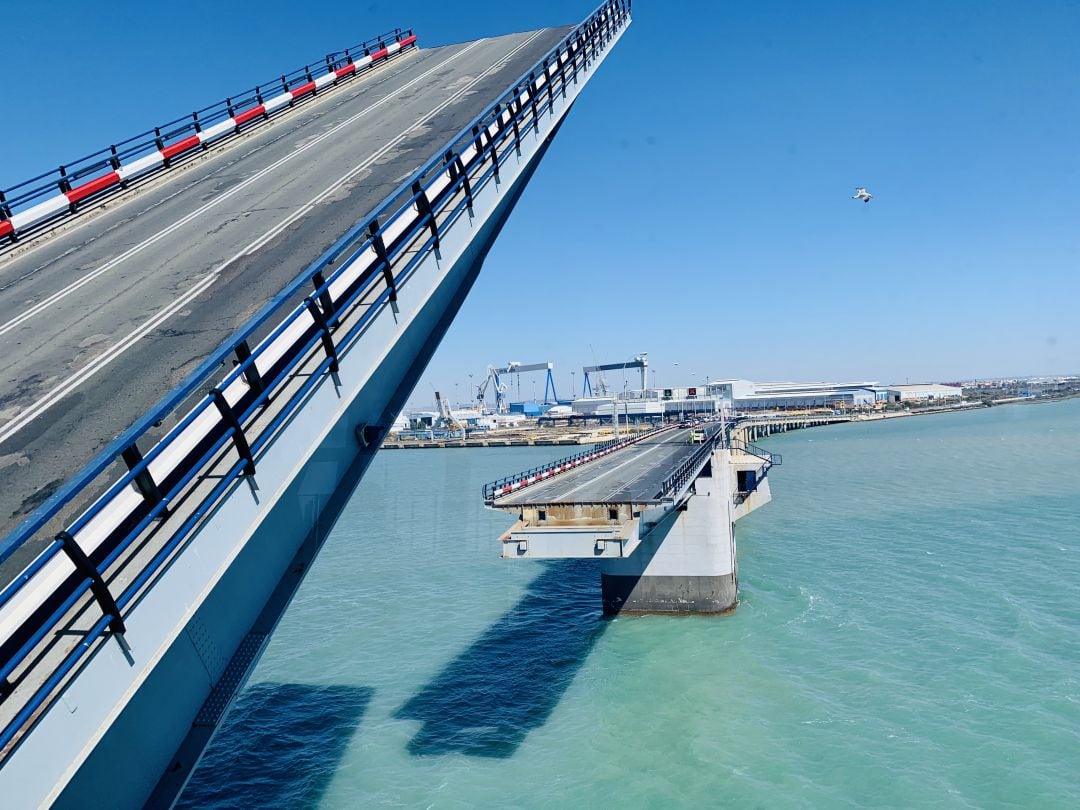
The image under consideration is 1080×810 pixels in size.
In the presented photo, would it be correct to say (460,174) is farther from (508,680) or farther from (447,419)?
(447,419)

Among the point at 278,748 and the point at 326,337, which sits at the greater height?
the point at 326,337

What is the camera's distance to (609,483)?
2708cm

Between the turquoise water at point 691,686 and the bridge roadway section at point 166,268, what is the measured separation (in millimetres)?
11166

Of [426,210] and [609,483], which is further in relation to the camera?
[609,483]

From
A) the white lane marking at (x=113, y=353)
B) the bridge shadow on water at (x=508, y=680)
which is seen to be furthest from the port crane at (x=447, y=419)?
the white lane marking at (x=113, y=353)

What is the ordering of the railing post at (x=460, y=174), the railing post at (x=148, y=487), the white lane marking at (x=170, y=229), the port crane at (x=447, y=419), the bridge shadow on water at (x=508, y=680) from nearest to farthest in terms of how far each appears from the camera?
the railing post at (x=148, y=487) → the white lane marking at (x=170, y=229) → the railing post at (x=460, y=174) → the bridge shadow on water at (x=508, y=680) → the port crane at (x=447, y=419)

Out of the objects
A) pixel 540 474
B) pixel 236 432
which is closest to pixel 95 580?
pixel 236 432

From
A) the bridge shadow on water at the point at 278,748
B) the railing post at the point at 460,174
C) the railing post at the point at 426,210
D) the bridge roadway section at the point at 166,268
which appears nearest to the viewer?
the bridge roadway section at the point at 166,268

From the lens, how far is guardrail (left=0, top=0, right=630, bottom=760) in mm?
4516

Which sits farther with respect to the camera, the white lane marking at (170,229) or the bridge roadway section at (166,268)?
the white lane marking at (170,229)

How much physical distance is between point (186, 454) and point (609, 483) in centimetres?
2202

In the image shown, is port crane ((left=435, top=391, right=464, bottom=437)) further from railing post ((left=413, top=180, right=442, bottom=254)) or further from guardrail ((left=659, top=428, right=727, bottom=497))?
railing post ((left=413, top=180, right=442, bottom=254))

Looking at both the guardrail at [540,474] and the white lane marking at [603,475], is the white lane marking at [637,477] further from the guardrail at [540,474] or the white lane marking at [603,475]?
the guardrail at [540,474]

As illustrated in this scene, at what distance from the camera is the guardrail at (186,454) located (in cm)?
452
